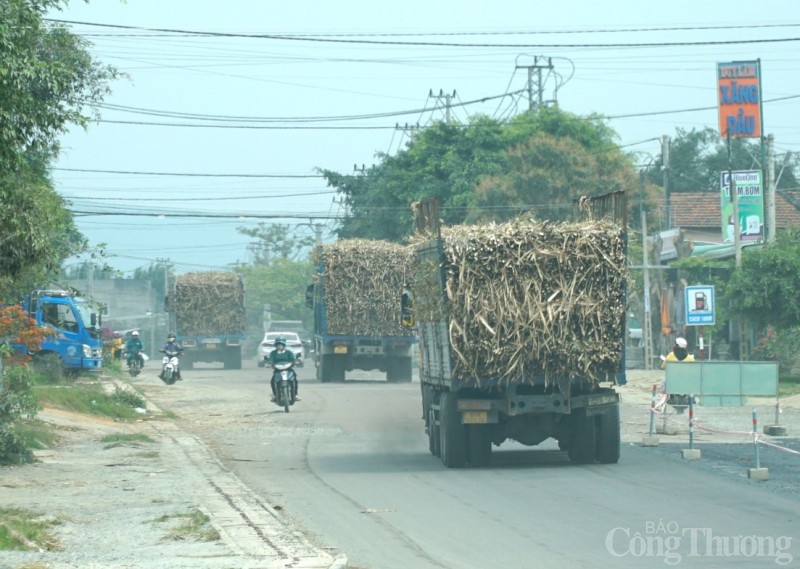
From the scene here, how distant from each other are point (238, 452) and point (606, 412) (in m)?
6.29

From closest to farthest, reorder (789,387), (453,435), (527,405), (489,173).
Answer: (527,405) → (453,435) → (789,387) → (489,173)

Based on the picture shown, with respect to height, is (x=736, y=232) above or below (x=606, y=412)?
above

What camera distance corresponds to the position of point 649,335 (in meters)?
47.7

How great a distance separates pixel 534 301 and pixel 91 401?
14.4 m

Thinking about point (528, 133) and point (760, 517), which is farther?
point (528, 133)

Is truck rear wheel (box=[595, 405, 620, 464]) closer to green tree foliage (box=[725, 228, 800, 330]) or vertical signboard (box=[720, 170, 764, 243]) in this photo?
green tree foliage (box=[725, 228, 800, 330])

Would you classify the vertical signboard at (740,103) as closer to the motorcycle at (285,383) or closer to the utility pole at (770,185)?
the utility pole at (770,185)

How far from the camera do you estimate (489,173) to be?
5772 cm

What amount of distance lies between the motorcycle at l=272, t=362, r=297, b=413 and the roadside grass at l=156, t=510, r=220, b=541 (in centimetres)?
1571

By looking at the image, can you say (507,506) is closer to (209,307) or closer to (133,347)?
(133,347)

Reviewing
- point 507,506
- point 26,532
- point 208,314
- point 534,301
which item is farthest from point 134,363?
point 26,532

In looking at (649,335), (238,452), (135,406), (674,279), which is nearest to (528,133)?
(674,279)

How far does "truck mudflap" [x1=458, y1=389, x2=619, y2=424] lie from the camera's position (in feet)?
53.9

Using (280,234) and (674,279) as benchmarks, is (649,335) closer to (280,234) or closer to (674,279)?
(674,279)
